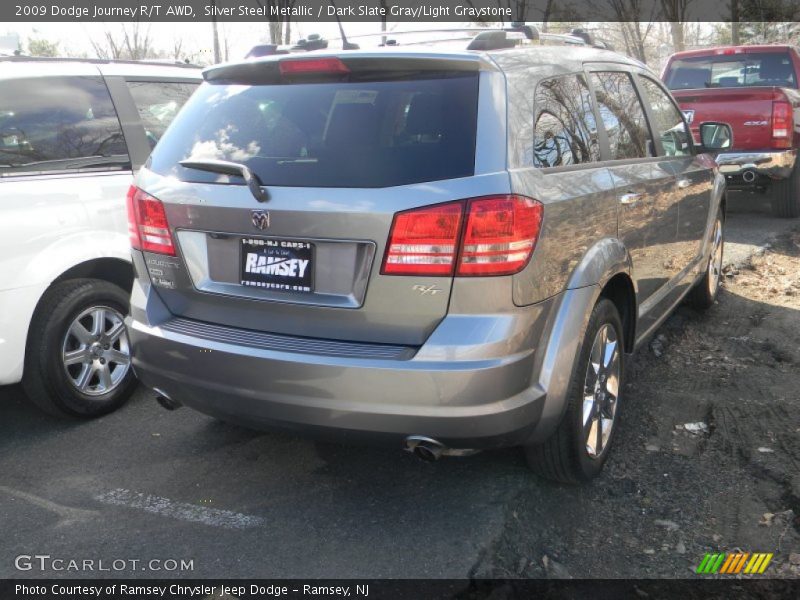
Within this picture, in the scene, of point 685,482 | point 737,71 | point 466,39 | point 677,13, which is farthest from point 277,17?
point 685,482

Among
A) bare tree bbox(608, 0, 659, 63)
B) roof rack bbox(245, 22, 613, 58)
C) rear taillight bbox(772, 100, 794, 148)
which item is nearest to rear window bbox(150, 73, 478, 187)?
roof rack bbox(245, 22, 613, 58)

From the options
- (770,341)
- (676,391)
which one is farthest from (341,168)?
(770,341)

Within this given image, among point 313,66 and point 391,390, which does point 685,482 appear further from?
point 313,66

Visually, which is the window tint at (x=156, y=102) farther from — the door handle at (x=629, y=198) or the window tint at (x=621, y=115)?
the door handle at (x=629, y=198)

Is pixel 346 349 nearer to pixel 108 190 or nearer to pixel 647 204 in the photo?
pixel 647 204

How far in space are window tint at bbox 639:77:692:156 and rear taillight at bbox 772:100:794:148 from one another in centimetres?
436

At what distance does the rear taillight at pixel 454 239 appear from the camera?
99.1 inches

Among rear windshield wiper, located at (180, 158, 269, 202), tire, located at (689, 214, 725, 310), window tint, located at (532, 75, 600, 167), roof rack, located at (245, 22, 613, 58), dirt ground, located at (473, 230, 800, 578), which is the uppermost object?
roof rack, located at (245, 22, 613, 58)

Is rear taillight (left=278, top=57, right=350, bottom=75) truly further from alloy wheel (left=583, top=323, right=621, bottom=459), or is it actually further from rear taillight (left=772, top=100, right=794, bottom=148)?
rear taillight (left=772, top=100, right=794, bottom=148)

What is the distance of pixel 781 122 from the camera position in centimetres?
860

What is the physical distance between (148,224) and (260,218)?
66cm

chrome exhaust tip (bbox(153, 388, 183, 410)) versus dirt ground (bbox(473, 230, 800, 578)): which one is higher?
chrome exhaust tip (bbox(153, 388, 183, 410))

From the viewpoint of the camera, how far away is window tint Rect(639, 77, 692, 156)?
14.5 feet

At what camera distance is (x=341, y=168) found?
268 centimetres
